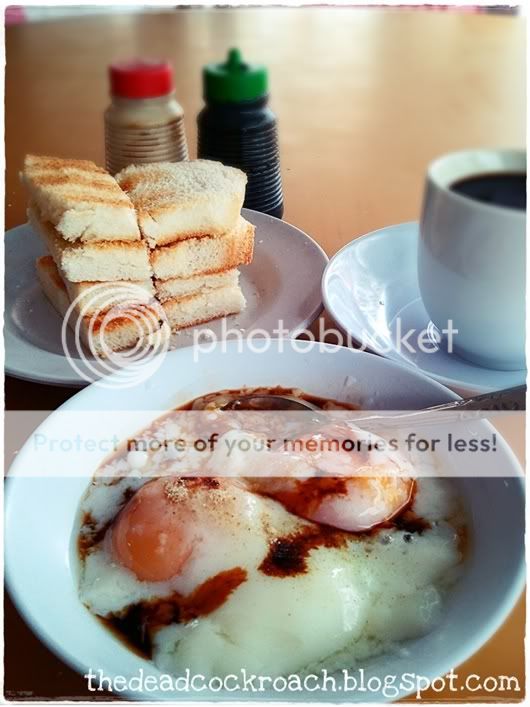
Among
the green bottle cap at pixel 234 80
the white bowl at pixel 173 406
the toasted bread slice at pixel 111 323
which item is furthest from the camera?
the toasted bread slice at pixel 111 323

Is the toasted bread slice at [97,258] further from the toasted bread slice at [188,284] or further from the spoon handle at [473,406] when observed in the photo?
the spoon handle at [473,406]

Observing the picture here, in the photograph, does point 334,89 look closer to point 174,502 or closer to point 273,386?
point 273,386

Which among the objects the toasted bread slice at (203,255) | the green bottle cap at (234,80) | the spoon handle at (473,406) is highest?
the green bottle cap at (234,80)

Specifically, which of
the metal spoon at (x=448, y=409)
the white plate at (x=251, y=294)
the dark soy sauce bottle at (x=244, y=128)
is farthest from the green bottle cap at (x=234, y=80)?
the metal spoon at (x=448, y=409)

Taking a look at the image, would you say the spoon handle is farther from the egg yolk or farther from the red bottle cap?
the red bottle cap

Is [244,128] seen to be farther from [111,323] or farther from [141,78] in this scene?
[111,323]

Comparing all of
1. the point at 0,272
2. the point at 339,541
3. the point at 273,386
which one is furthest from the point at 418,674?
the point at 0,272

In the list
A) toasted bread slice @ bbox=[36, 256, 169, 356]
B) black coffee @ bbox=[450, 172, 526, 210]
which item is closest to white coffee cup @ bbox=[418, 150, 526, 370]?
black coffee @ bbox=[450, 172, 526, 210]
